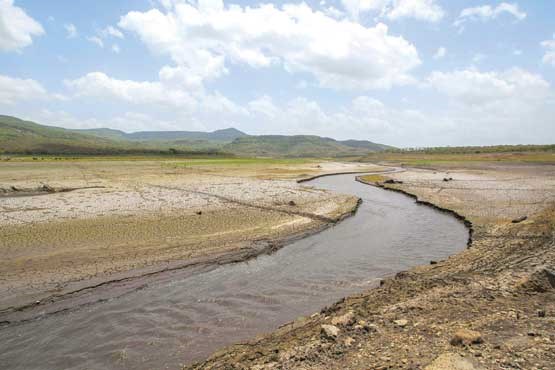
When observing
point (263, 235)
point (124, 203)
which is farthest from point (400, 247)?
point (124, 203)

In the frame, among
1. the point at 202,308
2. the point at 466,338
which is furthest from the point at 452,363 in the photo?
the point at 202,308

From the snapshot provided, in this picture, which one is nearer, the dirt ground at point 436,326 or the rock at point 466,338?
the dirt ground at point 436,326

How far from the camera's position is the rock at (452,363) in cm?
616

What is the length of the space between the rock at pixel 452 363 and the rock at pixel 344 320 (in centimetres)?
242

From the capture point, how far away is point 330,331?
26.1 ft

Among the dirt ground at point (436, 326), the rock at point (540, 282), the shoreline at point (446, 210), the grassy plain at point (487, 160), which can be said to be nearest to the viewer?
the dirt ground at point (436, 326)

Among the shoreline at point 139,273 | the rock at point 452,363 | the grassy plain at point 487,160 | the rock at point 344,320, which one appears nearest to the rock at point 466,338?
the rock at point 452,363

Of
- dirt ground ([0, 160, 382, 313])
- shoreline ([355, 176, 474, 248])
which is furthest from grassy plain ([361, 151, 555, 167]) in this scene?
dirt ground ([0, 160, 382, 313])

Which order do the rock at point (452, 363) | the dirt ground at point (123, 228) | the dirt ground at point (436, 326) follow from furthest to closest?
1. the dirt ground at point (123, 228)
2. the dirt ground at point (436, 326)
3. the rock at point (452, 363)

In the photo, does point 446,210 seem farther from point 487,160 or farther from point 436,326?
point 487,160

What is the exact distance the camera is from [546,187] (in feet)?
130

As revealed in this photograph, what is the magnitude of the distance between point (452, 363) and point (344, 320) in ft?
9.26

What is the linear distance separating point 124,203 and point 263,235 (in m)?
15.1

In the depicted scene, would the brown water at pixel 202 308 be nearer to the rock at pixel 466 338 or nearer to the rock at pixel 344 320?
the rock at pixel 344 320
